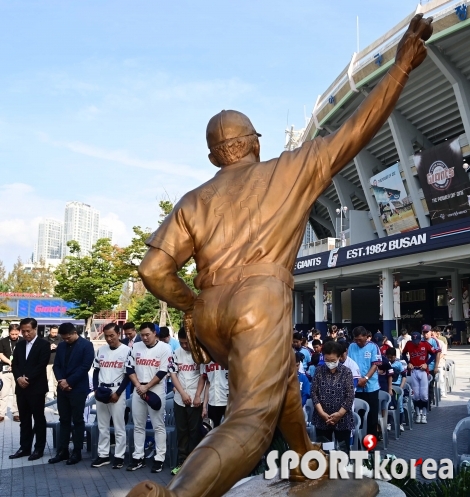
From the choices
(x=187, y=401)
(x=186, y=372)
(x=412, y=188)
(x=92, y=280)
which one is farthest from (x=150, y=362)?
(x=92, y=280)

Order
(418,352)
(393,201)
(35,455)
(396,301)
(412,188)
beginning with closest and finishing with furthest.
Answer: (35,455), (418,352), (396,301), (412,188), (393,201)

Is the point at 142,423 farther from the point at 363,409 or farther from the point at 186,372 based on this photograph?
the point at 363,409

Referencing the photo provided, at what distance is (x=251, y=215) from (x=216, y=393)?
423 cm

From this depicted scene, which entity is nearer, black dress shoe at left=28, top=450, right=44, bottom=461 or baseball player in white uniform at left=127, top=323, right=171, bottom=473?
baseball player in white uniform at left=127, top=323, right=171, bottom=473

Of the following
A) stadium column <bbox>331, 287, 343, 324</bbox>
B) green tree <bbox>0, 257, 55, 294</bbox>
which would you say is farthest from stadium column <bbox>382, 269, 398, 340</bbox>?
green tree <bbox>0, 257, 55, 294</bbox>

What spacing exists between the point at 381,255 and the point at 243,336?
919 inches

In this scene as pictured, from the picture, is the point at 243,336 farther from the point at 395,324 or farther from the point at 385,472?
the point at 395,324

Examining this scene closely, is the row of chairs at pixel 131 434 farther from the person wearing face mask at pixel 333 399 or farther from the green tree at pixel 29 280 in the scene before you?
the green tree at pixel 29 280

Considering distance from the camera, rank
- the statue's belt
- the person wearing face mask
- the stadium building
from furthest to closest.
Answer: the stadium building
the person wearing face mask
the statue's belt

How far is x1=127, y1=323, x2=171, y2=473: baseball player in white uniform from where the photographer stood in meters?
6.62

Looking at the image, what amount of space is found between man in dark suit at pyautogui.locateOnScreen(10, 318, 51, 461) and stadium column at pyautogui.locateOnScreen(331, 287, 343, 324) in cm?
3170

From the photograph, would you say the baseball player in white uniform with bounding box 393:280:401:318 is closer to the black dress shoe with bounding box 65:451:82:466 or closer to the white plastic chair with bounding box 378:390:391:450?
the white plastic chair with bounding box 378:390:391:450

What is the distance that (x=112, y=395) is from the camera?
677 cm

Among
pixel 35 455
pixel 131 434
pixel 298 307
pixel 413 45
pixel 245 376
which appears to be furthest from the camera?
pixel 298 307
